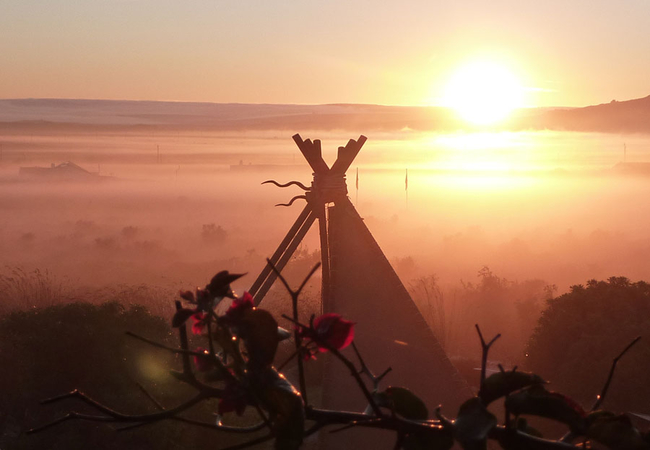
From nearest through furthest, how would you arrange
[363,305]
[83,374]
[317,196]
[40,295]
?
[363,305] < [317,196] < [83,374] < [40,295]

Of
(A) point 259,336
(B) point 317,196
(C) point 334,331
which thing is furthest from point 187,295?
(B) point 317,196

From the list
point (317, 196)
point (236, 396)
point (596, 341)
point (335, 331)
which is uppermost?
point (317, 196)

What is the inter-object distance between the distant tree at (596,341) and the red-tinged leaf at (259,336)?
6.36 meters

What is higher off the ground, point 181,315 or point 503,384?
point 181,315

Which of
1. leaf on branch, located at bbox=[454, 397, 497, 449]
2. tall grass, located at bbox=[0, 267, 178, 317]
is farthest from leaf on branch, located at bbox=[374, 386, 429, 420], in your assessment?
tall grass, located at bbox=[0, 267, 178, 317]

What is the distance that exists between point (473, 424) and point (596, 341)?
665 cm

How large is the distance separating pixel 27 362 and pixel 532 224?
36316 millimetres

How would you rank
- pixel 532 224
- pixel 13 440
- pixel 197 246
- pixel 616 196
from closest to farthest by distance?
pixel 13 440 < pixel 532 224 < pixel 616 196 < pixel 197 246

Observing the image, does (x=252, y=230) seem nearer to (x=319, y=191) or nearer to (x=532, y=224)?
(x=532, y=224)

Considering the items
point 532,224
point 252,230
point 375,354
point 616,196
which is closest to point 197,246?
point 252,230

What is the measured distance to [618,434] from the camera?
1346 millimetres

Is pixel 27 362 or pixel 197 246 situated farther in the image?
pixel 197 246

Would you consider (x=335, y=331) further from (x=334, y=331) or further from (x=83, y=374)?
(x=83, y=374)

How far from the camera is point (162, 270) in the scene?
51.2 metres
